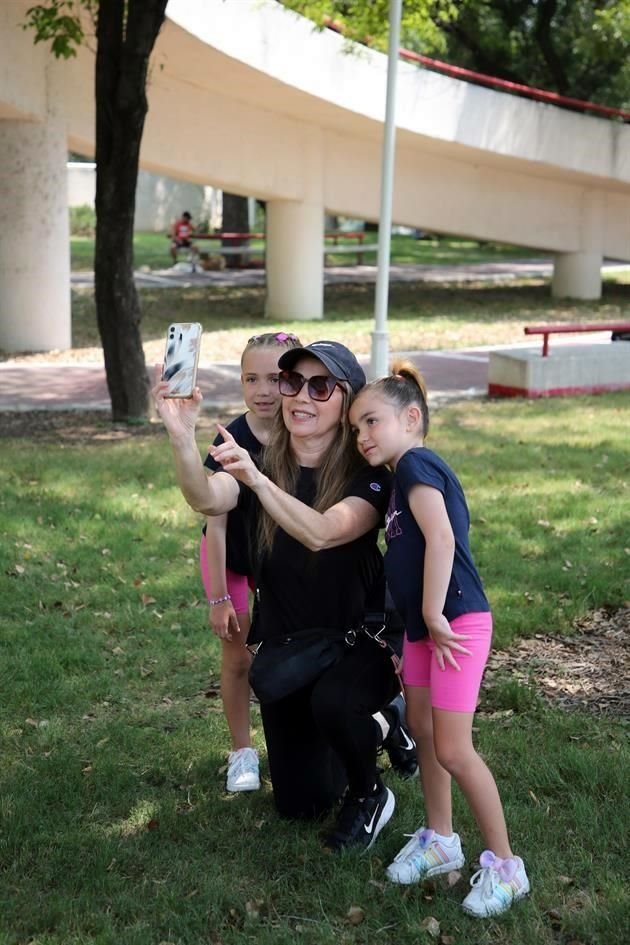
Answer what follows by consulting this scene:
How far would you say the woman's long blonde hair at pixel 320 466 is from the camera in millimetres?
3884

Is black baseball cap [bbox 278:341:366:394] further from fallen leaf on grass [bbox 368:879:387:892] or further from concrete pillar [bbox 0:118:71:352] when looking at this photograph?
concrete pillar [bbox 0:118:71:352]

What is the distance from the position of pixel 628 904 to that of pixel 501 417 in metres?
8.19

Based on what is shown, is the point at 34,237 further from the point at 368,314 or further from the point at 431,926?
the point at 431,926

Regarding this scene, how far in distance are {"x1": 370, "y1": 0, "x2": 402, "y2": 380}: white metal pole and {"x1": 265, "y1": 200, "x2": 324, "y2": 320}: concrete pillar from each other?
20.1 feet

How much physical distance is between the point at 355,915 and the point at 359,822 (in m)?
0.39

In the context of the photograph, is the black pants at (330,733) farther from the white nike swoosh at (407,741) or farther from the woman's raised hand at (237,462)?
the woman's raised hand at (237,462)

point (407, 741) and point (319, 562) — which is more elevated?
point (319, 562)

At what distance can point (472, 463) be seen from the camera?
9.34 metres

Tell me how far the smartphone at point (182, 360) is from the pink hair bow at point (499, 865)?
1.55 m

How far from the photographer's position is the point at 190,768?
4.62 meters

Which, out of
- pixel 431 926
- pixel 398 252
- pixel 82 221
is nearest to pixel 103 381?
pixel 431 926

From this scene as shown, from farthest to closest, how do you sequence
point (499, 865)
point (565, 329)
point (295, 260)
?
point (295, 260) → point (565, 329) → point (499, 865)

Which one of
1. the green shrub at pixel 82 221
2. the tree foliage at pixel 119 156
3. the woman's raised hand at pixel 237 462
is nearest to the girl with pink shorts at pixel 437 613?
the woman's raised hand at pixel 237 462

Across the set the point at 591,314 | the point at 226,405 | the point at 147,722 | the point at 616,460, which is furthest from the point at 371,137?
the point at 147,722
